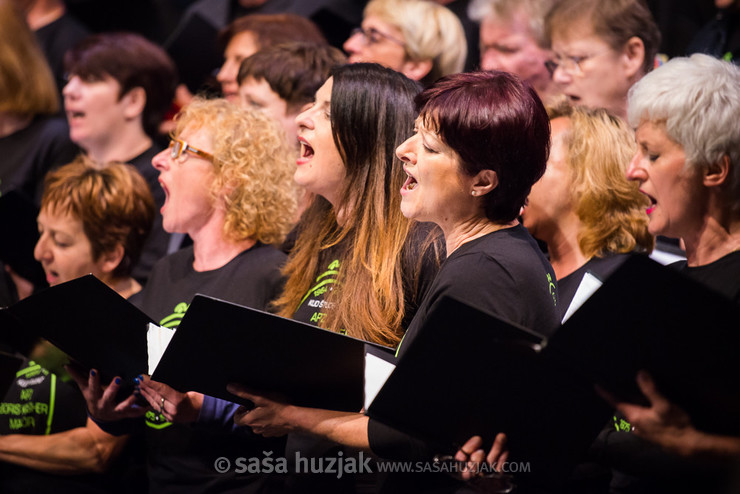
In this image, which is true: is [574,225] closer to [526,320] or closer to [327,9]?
[526,320]

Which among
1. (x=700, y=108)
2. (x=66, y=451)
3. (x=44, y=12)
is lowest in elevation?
(x=66, y=451)

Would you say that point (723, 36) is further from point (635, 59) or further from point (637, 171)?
point (637, 171)

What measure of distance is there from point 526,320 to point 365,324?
0.50m

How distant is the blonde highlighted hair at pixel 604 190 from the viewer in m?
2.56

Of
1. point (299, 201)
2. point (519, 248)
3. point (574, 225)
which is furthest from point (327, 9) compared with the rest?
point (519, 248)

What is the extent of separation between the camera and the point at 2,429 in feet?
9.60

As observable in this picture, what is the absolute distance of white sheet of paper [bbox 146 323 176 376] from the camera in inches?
83.3

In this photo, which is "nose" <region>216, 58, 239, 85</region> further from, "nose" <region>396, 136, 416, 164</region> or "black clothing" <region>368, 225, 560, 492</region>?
"black clothing" <region>368, 225, 560, 492</region>

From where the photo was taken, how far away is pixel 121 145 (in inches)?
162

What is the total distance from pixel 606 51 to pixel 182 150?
5.10ft

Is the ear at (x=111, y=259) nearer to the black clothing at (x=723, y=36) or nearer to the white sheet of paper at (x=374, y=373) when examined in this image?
the white sheet of paper at (x=374, y=373)

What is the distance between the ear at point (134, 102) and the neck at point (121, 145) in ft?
0.25

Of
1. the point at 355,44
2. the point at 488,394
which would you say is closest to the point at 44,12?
the point at 355,44

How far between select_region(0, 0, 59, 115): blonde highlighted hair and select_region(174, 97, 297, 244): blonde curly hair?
1.55 metres
